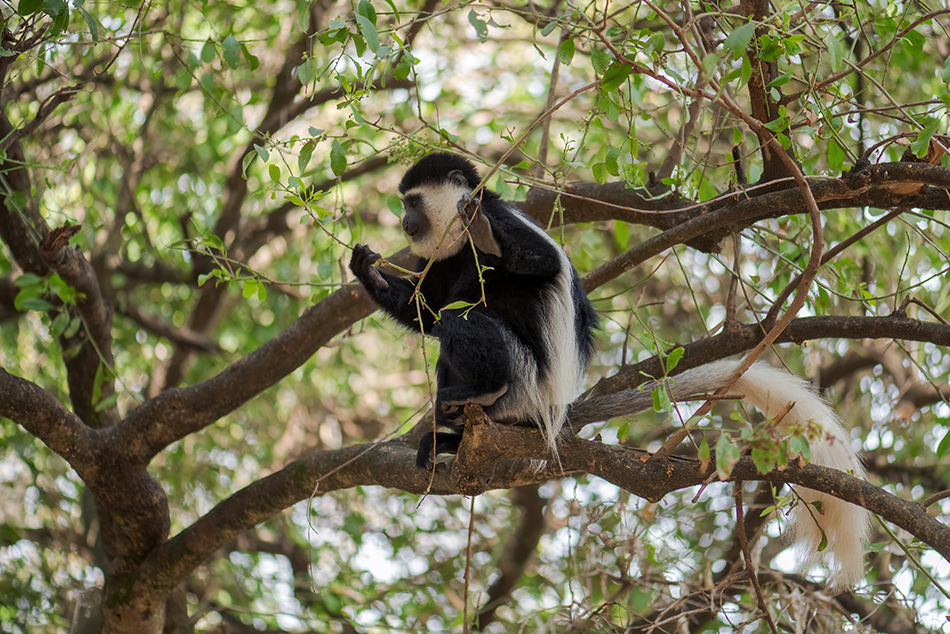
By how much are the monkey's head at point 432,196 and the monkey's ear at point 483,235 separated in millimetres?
393

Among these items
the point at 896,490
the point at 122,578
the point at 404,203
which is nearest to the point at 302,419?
the point at 122,578

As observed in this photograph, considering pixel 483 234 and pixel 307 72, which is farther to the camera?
pixel 483 234

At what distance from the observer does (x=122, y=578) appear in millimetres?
3262

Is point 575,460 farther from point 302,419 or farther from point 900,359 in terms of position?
point 302,419

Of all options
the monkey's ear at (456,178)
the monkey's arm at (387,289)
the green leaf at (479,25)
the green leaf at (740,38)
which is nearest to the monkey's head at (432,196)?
the monkey's ear at (456,178)

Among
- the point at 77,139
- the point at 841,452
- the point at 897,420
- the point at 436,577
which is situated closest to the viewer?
the point at 841,452

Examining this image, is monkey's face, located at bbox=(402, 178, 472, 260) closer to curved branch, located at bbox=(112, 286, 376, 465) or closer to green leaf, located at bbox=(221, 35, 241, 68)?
curved branch, located at bbox=(112, 286, 376, 465)

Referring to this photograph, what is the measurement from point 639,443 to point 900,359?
A: 1522 mm

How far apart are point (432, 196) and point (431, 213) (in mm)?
76

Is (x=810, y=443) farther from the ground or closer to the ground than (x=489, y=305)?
closer to the ground

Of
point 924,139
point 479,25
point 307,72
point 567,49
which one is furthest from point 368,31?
point 924,139

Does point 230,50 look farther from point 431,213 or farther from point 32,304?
point 32,304

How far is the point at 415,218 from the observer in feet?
9.52

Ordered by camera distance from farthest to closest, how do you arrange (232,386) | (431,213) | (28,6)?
(232,386) < (431,213) < (28,6)
